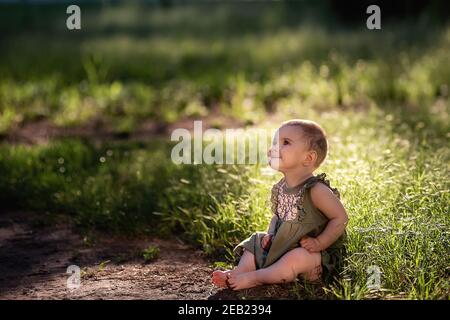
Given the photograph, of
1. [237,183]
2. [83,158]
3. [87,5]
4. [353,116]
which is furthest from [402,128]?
[87,5]

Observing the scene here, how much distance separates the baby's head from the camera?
3775 mm

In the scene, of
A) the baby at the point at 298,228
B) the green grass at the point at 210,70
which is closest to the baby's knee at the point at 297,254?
the baby at the point at 298,228

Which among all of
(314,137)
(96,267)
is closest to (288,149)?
(314,137)

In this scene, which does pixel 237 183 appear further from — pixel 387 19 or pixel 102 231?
pixel 387 19

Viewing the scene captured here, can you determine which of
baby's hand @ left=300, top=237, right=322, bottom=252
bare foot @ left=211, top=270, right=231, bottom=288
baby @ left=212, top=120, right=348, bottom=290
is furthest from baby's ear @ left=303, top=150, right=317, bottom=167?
bare foot @ left=211, top=270, right=231, bottom=288

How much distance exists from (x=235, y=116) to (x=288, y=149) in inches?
197

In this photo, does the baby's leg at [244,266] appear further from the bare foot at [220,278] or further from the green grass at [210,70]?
the green grass at [210,70]

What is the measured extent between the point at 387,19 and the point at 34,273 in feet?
41.9

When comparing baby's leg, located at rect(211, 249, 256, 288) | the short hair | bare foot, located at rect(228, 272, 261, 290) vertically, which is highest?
the short hair

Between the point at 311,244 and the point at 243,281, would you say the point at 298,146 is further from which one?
the point at 243,281

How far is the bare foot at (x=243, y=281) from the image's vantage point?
3730mm

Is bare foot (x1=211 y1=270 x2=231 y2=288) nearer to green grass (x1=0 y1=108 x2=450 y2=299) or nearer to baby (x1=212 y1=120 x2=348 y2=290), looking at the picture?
baby (x1=212 y1=120 x2=348 y2=290)

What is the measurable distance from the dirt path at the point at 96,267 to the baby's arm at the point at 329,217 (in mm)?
320

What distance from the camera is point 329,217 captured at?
3.75 m
